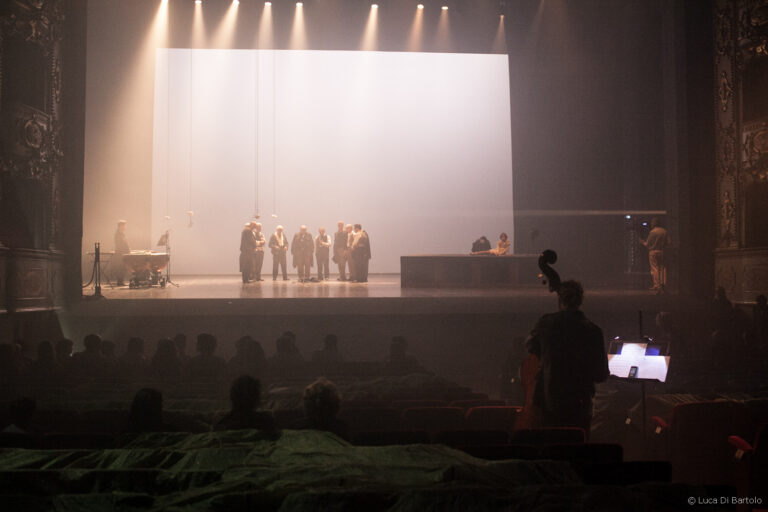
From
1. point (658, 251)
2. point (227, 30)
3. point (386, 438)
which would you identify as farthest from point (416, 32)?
point (386, 438)

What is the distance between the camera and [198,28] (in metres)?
14.0

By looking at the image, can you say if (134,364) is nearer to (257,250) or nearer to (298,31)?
(257,250)

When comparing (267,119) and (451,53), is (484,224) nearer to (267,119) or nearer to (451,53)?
(451,53)

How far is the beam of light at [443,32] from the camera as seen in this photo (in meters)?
13.9

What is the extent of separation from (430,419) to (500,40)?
Result: 12684 millimetres

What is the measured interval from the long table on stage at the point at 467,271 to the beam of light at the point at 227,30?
672 cm

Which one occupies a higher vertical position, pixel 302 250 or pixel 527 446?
pixel 302 250

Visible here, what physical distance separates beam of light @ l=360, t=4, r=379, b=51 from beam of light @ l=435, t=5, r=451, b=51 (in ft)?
4.51

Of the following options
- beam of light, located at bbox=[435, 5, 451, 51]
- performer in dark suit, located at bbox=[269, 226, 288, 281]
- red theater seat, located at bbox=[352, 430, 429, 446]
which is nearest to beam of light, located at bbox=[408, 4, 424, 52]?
beam of light, located at bbox=[435, 5, 451, 51]

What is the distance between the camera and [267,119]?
15.0 metres

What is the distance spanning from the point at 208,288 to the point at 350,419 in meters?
8.10

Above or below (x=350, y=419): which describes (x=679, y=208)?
above

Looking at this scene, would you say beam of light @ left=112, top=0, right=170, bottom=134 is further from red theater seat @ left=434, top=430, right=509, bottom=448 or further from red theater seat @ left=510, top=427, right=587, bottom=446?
red theater seat @ left=510, top=427, right=587, bottom=446

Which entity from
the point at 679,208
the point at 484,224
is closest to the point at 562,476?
the point at 679,208
